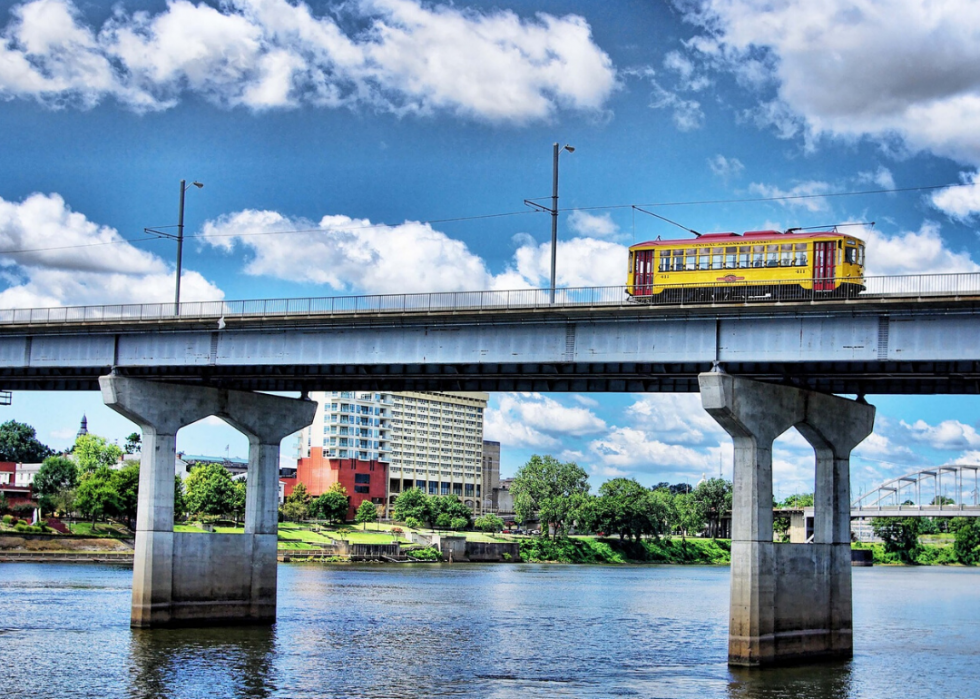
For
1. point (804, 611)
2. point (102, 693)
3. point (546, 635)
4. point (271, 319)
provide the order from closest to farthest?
point (102, 693) < point (804, 611) < point (271, 319) < point (546, 635)

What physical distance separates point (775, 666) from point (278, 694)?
2161 centimetres

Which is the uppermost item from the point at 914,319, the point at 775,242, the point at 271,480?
the point at 775,242

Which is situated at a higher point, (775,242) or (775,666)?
(775,242)

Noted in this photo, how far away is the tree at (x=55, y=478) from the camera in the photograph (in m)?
184

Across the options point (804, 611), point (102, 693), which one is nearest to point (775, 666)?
point (804, 611)

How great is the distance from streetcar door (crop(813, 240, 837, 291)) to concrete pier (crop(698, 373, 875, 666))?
20.8ft

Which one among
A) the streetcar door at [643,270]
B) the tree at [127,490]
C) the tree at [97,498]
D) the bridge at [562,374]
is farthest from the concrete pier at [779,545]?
the tree at [127,490]

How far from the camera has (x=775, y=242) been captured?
6469 centimetres

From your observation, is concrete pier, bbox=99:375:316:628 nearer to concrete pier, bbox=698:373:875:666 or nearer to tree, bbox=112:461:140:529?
concrete pier, bbox=698:373:875:666

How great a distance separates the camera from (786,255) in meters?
64.6

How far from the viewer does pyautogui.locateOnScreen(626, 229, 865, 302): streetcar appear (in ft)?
207

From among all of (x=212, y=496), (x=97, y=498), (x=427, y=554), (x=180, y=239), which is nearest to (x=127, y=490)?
(x=97, y=498)

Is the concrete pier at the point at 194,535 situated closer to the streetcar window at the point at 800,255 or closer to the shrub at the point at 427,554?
the streetcar window at the point at 800,255

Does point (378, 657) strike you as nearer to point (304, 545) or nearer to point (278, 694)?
point (278, 694)
